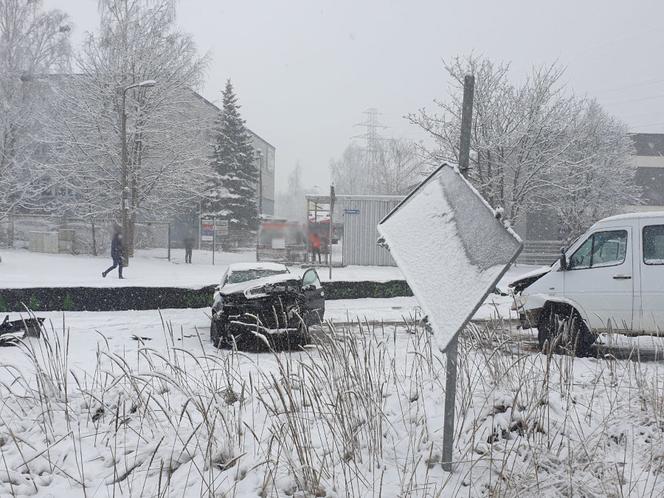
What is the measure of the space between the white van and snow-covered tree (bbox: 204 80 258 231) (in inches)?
1252

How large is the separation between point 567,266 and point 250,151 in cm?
3577

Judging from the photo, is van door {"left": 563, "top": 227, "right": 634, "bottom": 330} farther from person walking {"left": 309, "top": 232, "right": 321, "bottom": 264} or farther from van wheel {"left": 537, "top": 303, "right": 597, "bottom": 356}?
person walking {"left": 309, "top": 232, "right": 321, "bottom": 264}

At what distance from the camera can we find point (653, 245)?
24.2 ft

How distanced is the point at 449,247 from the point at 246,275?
23.3 feet

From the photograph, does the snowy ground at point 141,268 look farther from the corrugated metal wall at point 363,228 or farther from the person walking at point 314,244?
the person walking at point 314,244

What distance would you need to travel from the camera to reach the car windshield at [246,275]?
9773 mm

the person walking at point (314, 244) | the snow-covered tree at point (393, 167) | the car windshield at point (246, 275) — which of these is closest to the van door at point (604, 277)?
the car windshield at point (246, 275)

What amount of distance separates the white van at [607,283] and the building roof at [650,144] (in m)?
50.2

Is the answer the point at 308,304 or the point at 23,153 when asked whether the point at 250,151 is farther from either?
the point at 308,304

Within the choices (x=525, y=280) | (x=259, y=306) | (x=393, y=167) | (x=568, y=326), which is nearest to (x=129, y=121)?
(x=259, y=306)

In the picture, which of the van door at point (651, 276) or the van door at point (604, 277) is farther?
the van door at point (604, 277)

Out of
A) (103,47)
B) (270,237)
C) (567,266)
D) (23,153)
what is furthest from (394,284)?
(23,153)

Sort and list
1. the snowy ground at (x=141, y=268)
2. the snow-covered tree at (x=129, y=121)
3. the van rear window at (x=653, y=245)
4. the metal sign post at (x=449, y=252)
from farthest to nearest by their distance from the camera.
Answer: the snow-covered tree at (x=129, y=121) → the snowy ground at (x=141, y=268) → the van rear window at (x=653, y=245) → the metal sign post at (x=449, y=252)

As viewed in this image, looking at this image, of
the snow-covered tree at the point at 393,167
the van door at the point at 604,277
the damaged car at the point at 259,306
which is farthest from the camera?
the snow-covered tree at the point at 393,167
